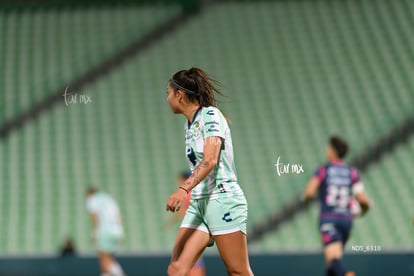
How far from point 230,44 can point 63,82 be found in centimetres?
317

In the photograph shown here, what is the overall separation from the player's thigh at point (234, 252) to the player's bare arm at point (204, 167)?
50 cm

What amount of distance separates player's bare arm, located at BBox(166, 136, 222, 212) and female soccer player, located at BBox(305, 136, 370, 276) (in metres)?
3.77

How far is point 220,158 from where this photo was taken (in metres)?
6.34

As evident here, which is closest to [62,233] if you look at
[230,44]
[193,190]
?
[230,44]

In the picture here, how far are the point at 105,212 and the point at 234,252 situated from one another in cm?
860

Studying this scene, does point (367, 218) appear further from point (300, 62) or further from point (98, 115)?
point (98, 115)

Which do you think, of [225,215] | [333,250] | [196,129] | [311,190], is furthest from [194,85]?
[333,250]

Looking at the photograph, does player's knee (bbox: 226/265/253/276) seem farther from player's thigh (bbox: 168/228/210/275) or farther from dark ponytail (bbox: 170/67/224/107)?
dark ponytail (bbox: 170/67/224/107)

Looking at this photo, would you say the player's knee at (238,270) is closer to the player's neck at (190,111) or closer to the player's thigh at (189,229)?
the player's thigh at (189,229)

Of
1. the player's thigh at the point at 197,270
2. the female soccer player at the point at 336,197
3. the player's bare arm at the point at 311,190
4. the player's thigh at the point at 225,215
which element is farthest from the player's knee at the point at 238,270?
the female soccer player at the point at 336,197

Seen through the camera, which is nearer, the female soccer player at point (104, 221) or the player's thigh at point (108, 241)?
the player's thigh at point (108, 241)

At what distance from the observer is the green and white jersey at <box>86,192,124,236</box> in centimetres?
1459

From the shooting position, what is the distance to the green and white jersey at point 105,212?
14.6 meters

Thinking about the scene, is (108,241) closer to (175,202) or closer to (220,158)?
(220,158)
